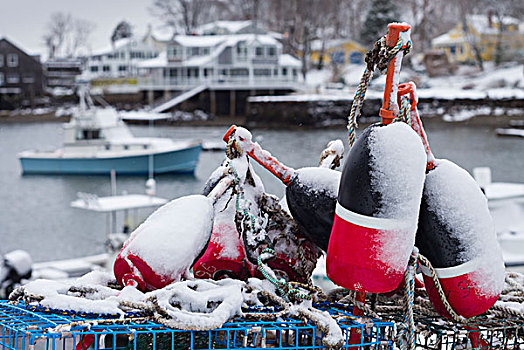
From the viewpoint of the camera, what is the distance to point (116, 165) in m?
26.5

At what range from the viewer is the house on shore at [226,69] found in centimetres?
4088

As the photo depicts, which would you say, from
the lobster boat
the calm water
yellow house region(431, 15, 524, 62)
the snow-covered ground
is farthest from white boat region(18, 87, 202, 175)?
the lobster boat

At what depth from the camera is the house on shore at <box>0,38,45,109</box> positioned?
46594mm

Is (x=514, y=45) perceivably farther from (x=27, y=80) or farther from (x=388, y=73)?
(x=388, y=73)

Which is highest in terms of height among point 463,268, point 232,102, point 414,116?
point 414,116

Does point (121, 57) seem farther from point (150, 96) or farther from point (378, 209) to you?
point (378, 209)

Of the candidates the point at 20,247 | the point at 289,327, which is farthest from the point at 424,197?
the point at 20,247

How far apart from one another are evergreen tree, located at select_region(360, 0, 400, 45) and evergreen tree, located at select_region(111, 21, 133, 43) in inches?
754

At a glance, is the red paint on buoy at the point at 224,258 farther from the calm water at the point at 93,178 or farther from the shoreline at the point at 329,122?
the shoreline at the point at 329,122

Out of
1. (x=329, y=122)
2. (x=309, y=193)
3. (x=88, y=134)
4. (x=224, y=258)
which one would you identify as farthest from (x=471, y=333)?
(x=329, y=122)

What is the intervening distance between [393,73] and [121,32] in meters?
53.4

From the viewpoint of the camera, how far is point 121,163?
26.6 metres

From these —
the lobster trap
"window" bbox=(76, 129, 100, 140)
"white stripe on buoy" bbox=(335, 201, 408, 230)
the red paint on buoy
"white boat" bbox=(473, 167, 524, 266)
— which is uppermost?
"white stripe on buoy" bbox=(335, 201, 408, 230)

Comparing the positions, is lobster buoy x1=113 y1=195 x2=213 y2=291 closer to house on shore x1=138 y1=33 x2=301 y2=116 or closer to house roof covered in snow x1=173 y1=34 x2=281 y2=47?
house on shore x1=138 y1=33 x2=301 y2=116
